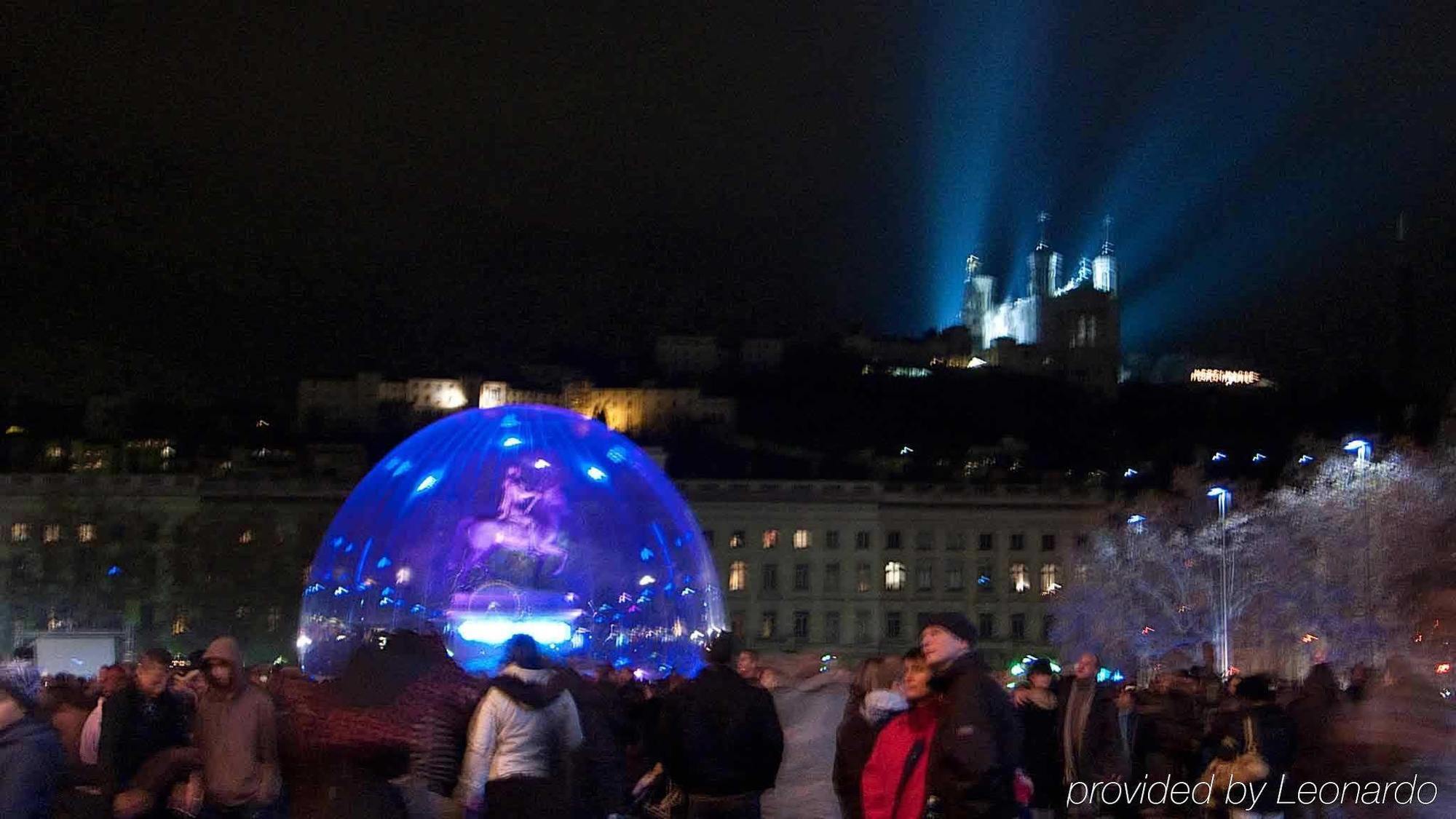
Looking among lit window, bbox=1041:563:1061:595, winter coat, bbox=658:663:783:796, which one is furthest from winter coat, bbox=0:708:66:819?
lit window, bbox=1041:563:1061:595

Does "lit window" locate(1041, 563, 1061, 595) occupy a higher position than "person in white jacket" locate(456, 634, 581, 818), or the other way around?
"lit window" locate(1041, 563, 1061, 595)

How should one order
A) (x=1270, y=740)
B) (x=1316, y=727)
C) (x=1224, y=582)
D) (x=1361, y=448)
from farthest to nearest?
1. (x=1224, y=582)
2. (x=1361, y=448)
3. (x=1270, y=740)
4. (x=1316, y=727)

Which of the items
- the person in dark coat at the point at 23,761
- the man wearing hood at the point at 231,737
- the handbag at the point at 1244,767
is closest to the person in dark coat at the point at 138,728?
the man wearing hood at the point at 231,737

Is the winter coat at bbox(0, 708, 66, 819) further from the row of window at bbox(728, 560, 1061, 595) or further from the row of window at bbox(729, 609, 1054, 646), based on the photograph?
the row of window at bbox(728, 560, 1061, 595)

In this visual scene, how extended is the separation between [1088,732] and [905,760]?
6144 mm

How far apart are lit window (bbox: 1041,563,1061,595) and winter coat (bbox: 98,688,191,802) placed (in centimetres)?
8288

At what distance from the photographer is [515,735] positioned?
8312 mm

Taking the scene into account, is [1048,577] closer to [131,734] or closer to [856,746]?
[856,746]

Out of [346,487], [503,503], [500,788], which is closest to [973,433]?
[346,487]

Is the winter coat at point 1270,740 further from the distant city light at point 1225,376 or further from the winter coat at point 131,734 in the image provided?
the distant city light at point 1225,376

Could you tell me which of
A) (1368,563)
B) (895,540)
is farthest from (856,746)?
(895,540)

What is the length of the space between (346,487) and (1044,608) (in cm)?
3069

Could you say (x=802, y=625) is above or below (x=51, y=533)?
below

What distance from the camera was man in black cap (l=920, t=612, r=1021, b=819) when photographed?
7266 mm
